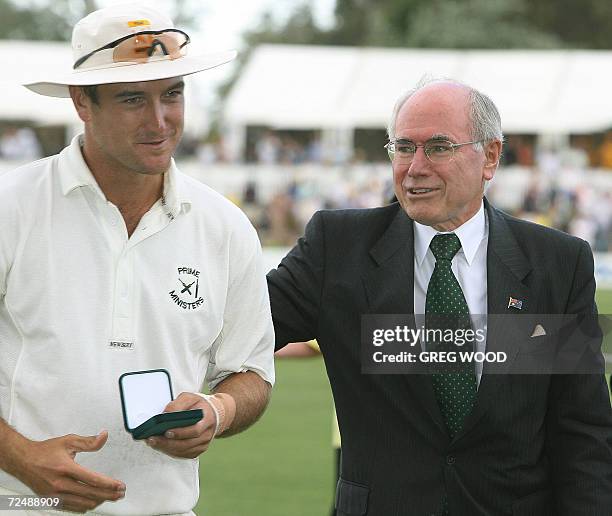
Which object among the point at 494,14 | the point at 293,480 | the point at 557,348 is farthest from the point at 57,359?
the point at 494,14

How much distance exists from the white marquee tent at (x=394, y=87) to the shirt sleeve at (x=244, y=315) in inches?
1275

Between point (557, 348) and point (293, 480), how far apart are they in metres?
5.81

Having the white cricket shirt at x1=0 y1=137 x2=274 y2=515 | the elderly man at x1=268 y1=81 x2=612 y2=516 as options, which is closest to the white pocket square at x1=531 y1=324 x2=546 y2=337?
Answer: the elderly man at x1=268 y1=81 x2=612 y2=516

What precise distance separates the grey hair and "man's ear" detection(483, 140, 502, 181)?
0.02m

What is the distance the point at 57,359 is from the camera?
367cm

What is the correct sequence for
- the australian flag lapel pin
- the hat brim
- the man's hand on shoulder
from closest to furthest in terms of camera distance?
the man's hand on shoulder, the hat brim, the australian flag lapel pin

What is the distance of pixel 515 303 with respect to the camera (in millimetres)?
4426

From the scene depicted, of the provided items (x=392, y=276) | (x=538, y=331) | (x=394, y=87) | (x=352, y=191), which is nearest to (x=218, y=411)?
(x=392, y=276)

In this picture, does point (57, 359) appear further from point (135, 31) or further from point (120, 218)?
point (135, 31)

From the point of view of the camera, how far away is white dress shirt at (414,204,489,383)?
4.49 metres

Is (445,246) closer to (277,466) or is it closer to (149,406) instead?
(149,406)

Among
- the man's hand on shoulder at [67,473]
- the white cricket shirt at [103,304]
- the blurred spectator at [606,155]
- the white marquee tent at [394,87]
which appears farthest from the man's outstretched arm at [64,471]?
the blurred spectator at [606,155]

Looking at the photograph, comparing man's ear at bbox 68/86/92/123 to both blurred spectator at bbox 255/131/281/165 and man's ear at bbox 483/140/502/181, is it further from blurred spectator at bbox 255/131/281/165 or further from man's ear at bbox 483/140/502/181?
blurred spectator at bbox 255/131/281/165

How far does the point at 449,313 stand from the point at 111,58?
4.67ft
